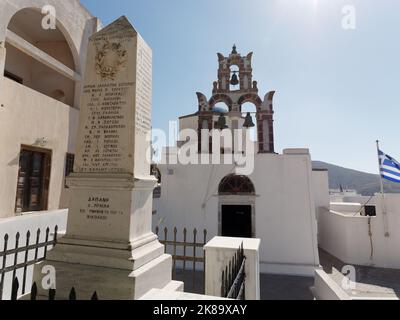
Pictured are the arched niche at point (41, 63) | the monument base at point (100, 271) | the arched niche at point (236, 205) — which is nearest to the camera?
the monument base at point (100, 271)

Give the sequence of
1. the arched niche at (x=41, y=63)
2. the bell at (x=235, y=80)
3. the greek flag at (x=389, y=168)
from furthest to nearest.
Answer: the bell at (x=235, y=80) → the greek flag at (x=389, y=168) → the arched niche at (x=41, y=63)

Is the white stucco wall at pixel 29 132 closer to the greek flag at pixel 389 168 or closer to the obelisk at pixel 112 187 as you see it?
the obelisk at pixel 112 187

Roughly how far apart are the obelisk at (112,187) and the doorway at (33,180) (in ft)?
19.5

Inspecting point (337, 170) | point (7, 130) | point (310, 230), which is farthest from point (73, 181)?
point (337, 170)

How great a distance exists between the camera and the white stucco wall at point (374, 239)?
11422 mm

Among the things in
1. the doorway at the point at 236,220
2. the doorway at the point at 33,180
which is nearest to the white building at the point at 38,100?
the doorway at the point at 33,180

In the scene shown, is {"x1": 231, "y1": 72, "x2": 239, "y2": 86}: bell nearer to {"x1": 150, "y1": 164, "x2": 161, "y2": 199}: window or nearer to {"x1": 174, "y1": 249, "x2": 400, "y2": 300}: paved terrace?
{"x1": 150, "y1": 164, "x2": 161, "y2": 199}: window

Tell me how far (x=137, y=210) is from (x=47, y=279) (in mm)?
1306

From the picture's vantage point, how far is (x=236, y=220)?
11969 mm

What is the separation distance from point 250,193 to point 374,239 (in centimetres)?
639

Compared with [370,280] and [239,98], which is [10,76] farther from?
[370,280]

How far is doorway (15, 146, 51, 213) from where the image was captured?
7711 millimetres

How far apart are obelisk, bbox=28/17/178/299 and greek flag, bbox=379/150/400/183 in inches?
453
